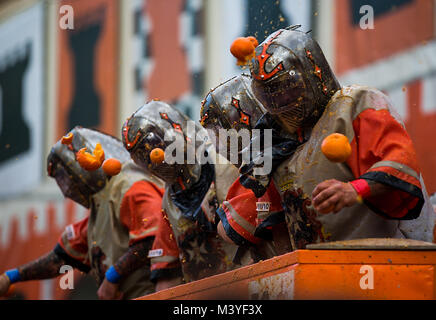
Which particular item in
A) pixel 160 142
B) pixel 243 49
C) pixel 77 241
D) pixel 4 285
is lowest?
pixel 4 285

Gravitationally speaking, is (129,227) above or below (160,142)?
below

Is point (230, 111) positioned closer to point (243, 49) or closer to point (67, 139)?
point (243, 49)

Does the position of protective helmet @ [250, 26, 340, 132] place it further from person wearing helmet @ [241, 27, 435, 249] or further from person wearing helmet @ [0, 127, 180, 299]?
person wearing helmet @ [0, 127, 180, 299]

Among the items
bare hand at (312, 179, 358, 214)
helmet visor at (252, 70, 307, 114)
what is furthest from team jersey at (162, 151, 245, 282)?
bare hand at (312, 179, 358, 214)

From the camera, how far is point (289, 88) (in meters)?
3.35

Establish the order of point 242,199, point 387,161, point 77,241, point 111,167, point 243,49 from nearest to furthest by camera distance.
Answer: point 387,161, point 243,49, point 242,199, point 111,167, point 77,241

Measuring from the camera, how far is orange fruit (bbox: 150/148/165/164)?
4.37 m

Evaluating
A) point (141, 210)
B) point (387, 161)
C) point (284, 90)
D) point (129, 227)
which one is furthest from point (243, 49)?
point (129, 227)

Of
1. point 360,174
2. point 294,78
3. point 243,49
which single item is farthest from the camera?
point 243,49

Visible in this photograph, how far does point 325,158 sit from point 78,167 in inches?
86.6

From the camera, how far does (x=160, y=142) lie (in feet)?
14.8
